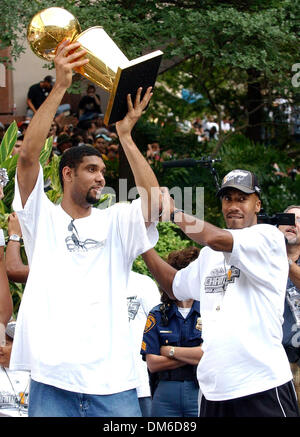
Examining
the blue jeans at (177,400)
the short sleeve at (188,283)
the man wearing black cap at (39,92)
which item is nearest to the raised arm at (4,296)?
the short sleeve at (188,283)

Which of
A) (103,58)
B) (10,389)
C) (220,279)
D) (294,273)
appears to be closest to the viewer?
(103,58)

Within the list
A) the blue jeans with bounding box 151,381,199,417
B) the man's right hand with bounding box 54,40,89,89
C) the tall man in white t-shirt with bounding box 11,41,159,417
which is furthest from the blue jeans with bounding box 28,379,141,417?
the man's right hand with bounding box 54,40,89,89

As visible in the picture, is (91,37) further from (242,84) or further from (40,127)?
(242,84)

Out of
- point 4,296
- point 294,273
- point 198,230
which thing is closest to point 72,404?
point 4,296

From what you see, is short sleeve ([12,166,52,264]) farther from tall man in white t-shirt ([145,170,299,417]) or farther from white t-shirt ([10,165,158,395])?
tall man in white t-shirt ([145,170,299,417])

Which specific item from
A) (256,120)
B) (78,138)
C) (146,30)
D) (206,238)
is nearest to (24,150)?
(206,238)

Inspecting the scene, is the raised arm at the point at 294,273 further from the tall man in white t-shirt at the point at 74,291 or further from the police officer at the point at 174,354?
the tall man in white t-shirt at the point at 74,291

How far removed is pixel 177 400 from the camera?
16.7 feet

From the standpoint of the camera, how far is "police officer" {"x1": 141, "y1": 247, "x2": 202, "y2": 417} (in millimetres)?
5098

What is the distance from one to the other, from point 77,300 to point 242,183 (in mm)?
1159

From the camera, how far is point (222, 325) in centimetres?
407

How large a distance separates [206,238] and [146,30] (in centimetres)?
548

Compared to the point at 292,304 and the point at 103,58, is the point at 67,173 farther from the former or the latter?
the point at 292,304
